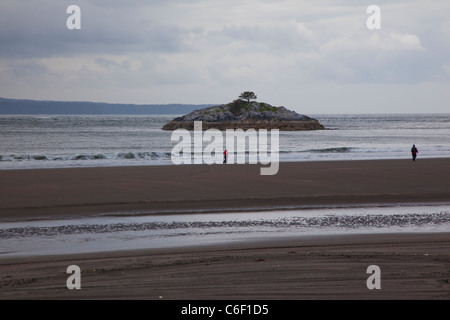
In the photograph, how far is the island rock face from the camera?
97500mm

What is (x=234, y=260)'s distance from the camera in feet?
27.5

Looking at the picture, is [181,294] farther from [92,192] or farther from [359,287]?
[92,192]

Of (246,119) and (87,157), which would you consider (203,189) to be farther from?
(246,119)


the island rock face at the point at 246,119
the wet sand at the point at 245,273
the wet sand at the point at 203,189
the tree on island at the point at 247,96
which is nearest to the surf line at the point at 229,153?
the wet sand at the point at 203,189

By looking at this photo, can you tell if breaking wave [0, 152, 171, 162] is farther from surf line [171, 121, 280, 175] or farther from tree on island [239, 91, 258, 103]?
tree on island [239, 91, 258, 103]

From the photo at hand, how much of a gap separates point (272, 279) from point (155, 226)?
20.2 ft

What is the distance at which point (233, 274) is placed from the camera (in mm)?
7438

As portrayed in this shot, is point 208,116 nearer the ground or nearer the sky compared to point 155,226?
nearer the sky

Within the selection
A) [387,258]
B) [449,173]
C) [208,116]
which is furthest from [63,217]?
[208,116]

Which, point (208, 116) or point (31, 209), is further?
point (208, 116)

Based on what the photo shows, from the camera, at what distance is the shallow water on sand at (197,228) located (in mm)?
10633

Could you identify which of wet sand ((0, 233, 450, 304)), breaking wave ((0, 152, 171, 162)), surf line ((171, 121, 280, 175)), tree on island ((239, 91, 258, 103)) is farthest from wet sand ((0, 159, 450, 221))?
tree on island ((239, 91, 258, 103))
